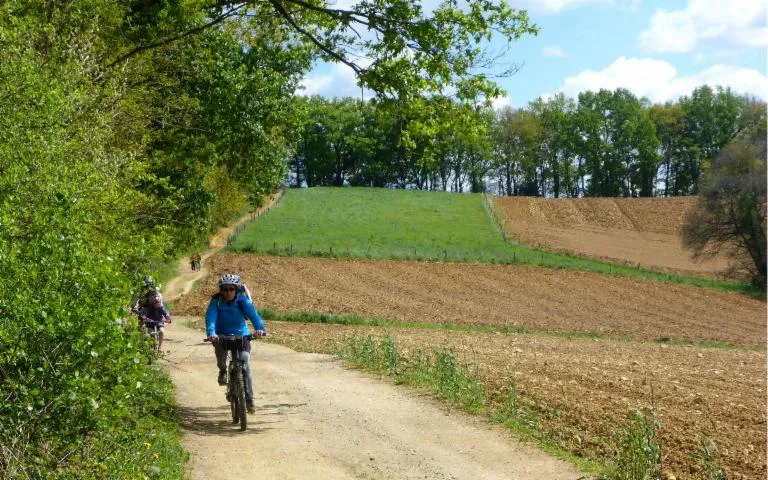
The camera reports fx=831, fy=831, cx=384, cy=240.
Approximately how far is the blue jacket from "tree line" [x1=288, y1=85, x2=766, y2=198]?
329 feet

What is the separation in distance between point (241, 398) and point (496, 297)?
A: 105 ft

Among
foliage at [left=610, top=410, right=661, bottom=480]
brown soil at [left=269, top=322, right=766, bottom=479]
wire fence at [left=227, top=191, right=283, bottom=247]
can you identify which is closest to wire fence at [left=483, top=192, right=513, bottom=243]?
wire fence at [left=227, top=191, right=283, bottom=247]

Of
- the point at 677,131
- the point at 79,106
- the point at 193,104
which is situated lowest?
the point at 79,106

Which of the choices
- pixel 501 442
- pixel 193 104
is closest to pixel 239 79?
pixel 193 104

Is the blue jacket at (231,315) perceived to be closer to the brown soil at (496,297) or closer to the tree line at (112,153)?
the tree line at (112,153)

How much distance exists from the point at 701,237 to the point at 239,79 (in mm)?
41284

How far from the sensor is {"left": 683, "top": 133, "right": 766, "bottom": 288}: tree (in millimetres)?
53000

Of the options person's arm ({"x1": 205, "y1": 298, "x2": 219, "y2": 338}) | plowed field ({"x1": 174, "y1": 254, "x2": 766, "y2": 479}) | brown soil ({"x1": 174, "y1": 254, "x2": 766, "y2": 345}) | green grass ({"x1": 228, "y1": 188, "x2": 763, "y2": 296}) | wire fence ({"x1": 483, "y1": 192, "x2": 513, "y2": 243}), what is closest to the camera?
plowed field ({"x1": 174, "y1": 254, "x2": 766, "y2": 479})

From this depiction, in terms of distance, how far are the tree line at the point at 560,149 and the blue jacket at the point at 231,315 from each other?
10024 cm

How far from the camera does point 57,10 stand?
14086mm

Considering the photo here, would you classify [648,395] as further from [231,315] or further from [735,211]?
[735,211]

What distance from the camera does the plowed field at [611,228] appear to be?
58.8 meters

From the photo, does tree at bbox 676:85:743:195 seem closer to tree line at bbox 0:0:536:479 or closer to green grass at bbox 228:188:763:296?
green grass at bbox 228:188:763:296

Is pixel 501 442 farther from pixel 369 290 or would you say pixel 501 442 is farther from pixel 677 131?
pixel 677 131
